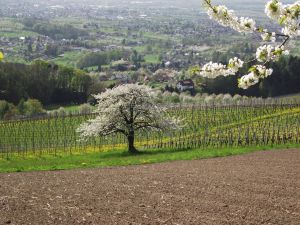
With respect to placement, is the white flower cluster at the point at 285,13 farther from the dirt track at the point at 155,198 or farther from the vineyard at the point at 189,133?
the vineyard at the point at 189,133

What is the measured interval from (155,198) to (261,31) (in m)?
8.69

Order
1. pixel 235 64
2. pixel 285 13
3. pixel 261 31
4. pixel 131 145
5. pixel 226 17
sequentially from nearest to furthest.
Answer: pixel 285 13 < pixel 261 31 < pixel 226 17 < pixel 235 64 < pixel 131 145

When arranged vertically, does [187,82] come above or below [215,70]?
below

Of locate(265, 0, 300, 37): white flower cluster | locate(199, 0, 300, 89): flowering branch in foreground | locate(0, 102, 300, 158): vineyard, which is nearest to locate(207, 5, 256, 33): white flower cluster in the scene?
locate(199, 0, 300, 89): flowering branch in foreground

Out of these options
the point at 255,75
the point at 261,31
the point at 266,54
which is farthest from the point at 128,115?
the point at 261,31

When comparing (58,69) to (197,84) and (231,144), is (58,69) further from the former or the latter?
(231,144)

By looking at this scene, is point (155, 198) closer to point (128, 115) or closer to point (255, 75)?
point (255, 75)

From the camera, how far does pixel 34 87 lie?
345 ft

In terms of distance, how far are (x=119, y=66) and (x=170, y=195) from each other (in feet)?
551

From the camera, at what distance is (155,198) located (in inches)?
588

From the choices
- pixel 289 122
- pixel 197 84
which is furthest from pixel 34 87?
pixel 289 122

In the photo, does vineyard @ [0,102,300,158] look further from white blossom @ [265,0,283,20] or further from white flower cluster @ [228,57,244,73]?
white blossom @ [265,0,283,20]

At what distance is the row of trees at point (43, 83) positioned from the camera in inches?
3994

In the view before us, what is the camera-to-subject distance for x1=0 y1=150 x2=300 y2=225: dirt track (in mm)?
12547
